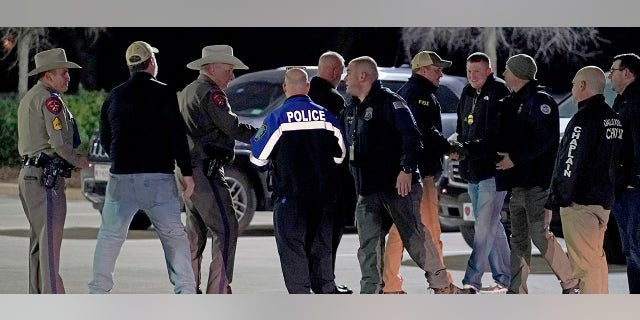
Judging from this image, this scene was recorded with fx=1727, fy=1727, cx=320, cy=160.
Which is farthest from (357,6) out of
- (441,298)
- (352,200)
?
(441,298)

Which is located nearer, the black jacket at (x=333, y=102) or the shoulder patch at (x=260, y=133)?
the shoulder patch at (x=260, y=133)

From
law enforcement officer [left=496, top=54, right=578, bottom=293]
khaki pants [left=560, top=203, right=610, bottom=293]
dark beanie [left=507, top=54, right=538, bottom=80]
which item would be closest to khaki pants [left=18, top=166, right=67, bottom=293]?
law enforcement officer [left=496, top=54, right=578, bottom=293]

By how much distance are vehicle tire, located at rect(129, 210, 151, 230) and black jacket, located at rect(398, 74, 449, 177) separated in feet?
6.56

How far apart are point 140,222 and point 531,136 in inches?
112

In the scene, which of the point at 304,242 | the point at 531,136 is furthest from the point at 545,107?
the point at 304,242

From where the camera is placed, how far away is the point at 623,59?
34.8 ft

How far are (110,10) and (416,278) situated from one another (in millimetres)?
2650

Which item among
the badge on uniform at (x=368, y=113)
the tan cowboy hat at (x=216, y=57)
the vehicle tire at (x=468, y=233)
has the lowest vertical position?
the vehicle tire at (x=468, y=233)

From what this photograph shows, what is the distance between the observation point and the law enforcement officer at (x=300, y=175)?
1014cm

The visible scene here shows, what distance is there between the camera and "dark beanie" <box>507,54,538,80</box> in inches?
421

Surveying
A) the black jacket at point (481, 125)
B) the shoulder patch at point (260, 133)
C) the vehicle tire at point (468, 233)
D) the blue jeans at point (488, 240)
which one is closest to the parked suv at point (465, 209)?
the vehicle tire at point (468, 233)

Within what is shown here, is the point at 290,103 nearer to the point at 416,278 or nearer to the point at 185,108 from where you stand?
the point at 185,108

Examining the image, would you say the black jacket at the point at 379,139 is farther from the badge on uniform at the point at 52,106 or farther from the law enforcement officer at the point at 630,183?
the badge on uniform at the point at 52,106

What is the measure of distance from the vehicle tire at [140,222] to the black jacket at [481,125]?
2239 mm
